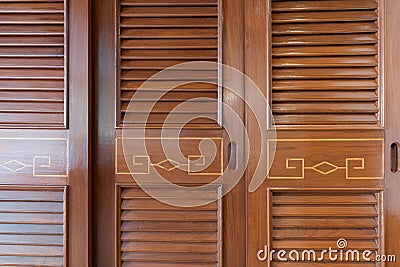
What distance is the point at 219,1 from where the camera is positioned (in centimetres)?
158

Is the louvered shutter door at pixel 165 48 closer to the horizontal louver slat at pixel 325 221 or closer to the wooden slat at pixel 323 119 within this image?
the wooden slat at pixel 323 119

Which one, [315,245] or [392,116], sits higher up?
[392,116]

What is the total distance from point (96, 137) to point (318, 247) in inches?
32.6

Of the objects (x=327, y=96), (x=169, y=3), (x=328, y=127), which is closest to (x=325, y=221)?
(x=328, y=127)

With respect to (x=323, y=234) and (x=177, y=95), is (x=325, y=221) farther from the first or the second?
(x=177, y=95)

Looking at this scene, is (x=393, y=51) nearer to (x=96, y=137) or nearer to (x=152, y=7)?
(x=152, y=7)

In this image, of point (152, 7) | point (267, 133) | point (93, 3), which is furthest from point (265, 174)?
point (93, 3)

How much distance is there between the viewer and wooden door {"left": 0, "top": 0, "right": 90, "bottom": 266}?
158cm

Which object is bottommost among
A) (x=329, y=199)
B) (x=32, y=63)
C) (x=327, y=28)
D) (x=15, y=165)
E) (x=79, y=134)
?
(x=329, y=199)

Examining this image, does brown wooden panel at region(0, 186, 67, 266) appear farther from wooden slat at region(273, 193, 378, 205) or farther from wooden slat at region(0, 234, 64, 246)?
wooden slat at region(273, 193, 378, 205)

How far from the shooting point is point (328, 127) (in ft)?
5.08

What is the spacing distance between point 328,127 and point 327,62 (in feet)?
0.71

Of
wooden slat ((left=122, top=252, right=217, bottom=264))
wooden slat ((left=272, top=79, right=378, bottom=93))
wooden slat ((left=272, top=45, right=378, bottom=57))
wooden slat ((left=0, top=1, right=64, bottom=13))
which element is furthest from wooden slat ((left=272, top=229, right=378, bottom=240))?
wooden slat ((left=0, top=1, right=64, bottom=13))

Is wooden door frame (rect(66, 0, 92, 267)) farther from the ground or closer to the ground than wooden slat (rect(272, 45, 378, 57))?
closer to the ground
